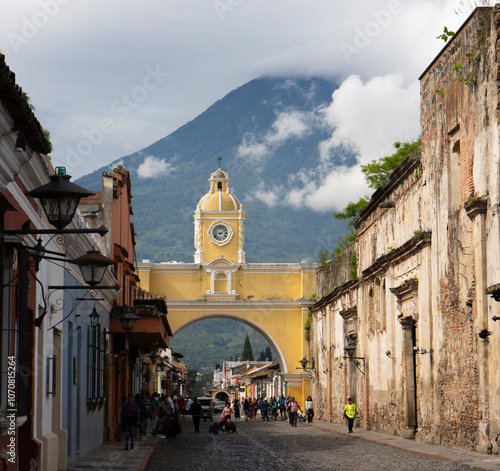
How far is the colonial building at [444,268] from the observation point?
47.5 ft

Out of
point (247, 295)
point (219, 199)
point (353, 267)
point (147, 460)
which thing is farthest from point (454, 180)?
point (219, 199)

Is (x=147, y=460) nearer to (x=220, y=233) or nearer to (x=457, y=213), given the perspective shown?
(x=457, y=213)

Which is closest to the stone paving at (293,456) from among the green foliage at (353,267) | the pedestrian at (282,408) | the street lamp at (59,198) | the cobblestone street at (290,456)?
the cobblestone street at (290,456)

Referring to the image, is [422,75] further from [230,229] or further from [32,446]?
[230,229]

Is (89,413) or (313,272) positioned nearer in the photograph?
(89,413)

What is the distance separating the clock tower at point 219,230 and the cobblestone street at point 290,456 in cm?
2633

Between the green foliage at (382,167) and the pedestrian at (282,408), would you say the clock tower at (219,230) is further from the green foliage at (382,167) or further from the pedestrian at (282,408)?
the green foliage at (382,167)

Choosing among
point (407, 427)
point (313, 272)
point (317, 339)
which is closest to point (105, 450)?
point (407, 427)

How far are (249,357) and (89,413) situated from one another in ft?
358

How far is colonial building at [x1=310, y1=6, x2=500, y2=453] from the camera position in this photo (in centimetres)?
1447

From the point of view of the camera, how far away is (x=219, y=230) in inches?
1953

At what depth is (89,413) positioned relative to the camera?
1752 cm

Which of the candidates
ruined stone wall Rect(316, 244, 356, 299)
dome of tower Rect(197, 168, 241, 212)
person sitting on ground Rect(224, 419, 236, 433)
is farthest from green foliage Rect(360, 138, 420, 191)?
dome of tower Rect(197, 168, 241, 212)

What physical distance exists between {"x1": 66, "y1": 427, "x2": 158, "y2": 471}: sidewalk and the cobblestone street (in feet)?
0.80
